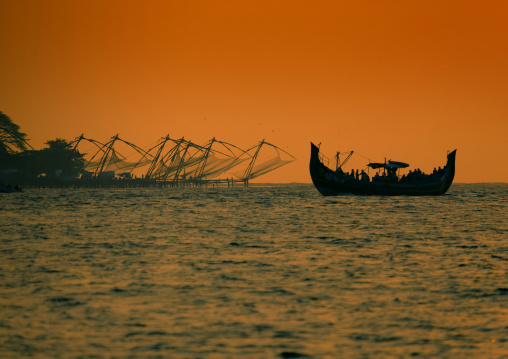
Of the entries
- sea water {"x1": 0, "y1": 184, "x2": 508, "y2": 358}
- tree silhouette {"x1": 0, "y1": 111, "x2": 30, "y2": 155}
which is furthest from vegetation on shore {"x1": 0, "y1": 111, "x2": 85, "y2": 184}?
sea water {"x1": 0, "y1": 184, "x2": 508, "y2": 358}

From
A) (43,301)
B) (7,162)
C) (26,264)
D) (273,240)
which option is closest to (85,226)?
(273,240)

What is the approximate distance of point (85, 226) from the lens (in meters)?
46.7

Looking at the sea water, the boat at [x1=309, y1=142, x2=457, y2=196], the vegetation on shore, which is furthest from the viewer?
the vegetation on shore

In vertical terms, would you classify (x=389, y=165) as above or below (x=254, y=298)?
above

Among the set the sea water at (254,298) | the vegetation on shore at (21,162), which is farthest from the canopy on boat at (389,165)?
the vegetation on shore at (21,162)

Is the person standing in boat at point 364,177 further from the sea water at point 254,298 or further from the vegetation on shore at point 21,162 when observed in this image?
the vegetation on shore at point 21,162

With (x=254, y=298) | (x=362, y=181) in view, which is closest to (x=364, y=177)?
(x=362, y=181)

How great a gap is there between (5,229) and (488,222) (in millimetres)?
31160

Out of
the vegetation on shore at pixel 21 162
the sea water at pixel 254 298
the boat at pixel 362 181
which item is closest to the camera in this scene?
the sea water at pixel 254 298

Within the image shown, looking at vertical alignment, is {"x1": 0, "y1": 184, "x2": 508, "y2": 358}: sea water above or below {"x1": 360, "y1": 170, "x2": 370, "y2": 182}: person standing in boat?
below

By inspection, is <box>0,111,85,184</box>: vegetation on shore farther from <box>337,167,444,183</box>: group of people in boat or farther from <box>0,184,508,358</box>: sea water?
<box>0,184,508,358</box>: sea water

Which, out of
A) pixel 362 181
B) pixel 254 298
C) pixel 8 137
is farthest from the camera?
pixel 8 137

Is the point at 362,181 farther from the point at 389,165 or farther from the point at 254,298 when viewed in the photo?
the point at 254,298

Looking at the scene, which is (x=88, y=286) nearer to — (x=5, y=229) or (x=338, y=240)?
(x=338, y=240)
